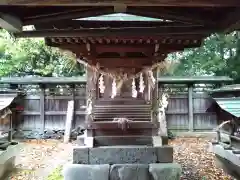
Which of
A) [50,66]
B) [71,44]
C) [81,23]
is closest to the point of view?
[81,23]

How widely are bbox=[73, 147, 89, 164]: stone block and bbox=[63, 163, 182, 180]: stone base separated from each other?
222 millimetres

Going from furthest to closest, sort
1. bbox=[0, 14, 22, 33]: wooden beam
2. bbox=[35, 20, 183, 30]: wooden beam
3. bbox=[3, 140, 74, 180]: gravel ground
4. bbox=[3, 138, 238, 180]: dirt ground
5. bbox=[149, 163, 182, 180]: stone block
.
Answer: bbox=[3, 140, 74, 180]: gravel ground, bbox=[3, 138, 238, 180]: dirt ground, bbox=[149, 163, 182, 180]: stone block, bbox=[35, 20, 183, 30]: wooden beam, bbox=[0, 14, 22, 33]: wooden beam

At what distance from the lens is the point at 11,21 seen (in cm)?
312

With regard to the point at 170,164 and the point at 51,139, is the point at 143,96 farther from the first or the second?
the point at 51,139

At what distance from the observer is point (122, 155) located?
651 centimetres

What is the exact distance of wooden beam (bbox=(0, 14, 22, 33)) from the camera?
2.91 meters

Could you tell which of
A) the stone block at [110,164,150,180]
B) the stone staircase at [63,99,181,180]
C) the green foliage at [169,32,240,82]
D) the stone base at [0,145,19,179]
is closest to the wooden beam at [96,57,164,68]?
the stone staircase at [63,99,181,180]

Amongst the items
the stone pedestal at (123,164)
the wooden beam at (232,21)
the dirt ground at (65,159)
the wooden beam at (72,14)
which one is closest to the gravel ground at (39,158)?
the dirt ground at (65,159)

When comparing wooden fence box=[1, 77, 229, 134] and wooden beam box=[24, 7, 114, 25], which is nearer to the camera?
wooden beam box=[24, 7, 114, 25]

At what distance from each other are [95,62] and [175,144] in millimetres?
6101

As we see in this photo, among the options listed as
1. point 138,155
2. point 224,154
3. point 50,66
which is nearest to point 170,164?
point 138,155

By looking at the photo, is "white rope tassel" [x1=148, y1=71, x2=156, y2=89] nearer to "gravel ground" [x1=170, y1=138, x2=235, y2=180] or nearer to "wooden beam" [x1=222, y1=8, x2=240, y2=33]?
"gravel ground" [x1=170, y1=138, x2=235, y2=180]

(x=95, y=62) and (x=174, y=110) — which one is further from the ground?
(x=95, y=62)

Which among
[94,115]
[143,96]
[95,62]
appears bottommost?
[94,115]
